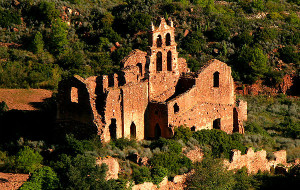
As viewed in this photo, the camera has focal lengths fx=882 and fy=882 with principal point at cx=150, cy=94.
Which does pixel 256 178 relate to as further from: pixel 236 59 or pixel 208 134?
pixel 236 59

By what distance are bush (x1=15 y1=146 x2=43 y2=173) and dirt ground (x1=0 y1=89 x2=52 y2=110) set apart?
10.3 metres

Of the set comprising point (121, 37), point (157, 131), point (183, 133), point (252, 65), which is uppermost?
point (121, 37)

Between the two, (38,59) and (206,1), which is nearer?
(38,59)

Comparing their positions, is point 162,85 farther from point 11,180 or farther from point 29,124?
point 11,180

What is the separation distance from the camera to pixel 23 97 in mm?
64938

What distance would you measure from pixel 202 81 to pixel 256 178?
7.45m

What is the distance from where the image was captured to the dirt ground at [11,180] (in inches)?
1900

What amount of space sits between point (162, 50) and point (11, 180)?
14.2m

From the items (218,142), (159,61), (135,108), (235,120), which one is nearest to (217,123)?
(235,120)

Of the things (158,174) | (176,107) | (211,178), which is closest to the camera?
(158,174)

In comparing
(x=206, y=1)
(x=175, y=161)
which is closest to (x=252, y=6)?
(x=206, y=1)

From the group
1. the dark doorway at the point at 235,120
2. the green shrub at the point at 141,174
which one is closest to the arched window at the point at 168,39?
the dark doorway at the point at 235,120

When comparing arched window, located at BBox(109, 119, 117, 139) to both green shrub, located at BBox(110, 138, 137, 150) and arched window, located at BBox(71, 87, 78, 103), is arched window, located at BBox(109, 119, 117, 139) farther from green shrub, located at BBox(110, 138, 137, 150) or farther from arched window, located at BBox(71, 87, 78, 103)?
arched window, located at BBox(71, 87, 78, 103)

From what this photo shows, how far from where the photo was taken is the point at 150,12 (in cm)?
8588
